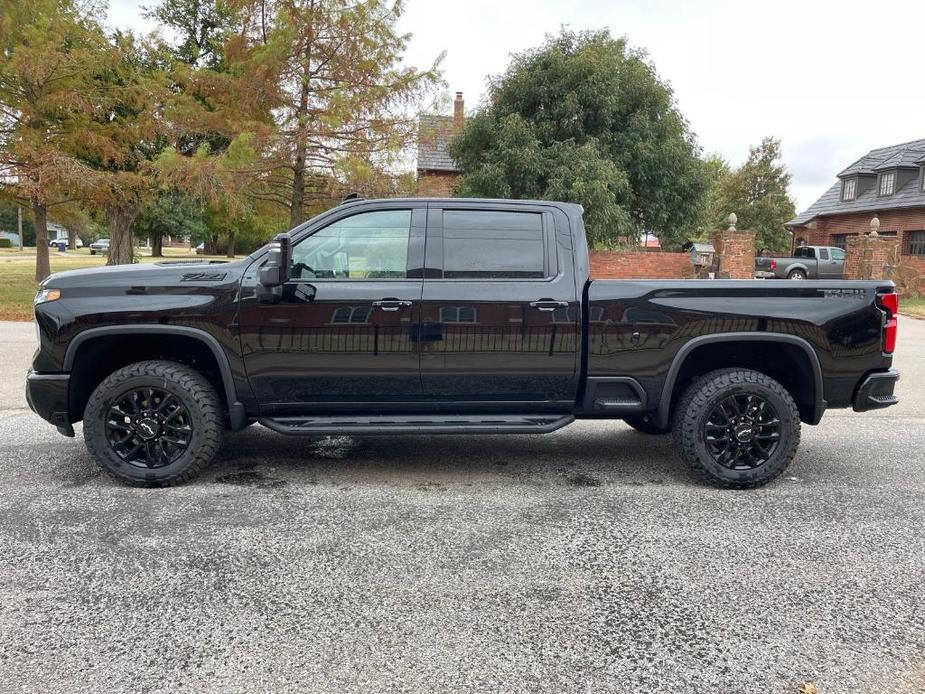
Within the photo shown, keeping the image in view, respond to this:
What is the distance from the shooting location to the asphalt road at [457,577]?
2553 mm

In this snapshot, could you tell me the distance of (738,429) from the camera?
448 centimetres

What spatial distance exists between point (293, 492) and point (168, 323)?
4.38 ft

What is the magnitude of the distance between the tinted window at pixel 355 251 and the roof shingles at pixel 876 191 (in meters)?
32.5

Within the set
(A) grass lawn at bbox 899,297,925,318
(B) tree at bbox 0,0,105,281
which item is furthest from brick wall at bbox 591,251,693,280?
(B) tree at bbox 0,0,105,281

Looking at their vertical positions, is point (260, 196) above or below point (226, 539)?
above

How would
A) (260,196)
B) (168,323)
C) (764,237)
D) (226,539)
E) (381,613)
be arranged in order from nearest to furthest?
(381,613), (226,539), (168,323), (260,196), (764,237)

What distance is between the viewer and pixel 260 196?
17094 mm

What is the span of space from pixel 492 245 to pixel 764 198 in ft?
132

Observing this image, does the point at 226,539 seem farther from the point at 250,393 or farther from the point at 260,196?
the point at 260,196

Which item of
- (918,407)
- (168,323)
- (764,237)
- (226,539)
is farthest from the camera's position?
(764,237)

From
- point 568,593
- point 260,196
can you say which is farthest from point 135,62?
point 568,593

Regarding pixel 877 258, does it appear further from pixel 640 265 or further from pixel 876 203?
pixel 876 203

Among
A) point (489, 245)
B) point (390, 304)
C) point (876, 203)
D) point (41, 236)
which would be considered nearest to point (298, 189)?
point (41, 236)

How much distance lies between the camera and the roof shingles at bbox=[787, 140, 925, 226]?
102 ft
